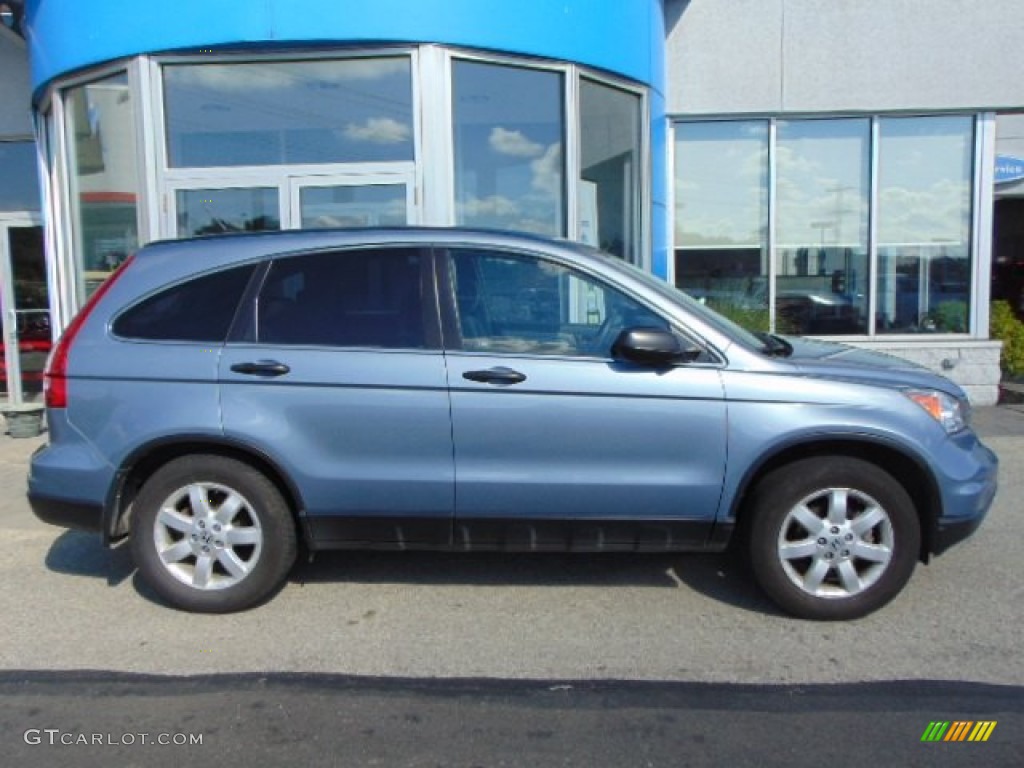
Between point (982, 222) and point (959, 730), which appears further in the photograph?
point (982, 222)

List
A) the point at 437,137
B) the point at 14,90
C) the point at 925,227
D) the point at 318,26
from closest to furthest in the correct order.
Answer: the point at 318,26
the point at 437,137
the point at 14,90
the point at 925,227

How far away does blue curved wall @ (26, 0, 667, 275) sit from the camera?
23.0ft

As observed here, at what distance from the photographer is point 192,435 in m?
3.93

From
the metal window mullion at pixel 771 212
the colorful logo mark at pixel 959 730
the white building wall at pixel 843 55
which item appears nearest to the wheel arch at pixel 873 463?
the colorful logo mark at pixel 959 730

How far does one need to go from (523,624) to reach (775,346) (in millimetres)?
1894

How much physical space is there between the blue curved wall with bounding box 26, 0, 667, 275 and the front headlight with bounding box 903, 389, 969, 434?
5091mm

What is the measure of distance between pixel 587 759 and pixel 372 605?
1.64m

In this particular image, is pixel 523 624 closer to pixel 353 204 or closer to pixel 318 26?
pixel 353 204

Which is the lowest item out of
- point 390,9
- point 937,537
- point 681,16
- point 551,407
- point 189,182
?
point 937,537

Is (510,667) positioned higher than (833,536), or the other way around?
(833,536)

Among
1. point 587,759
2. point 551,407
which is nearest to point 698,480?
point 551,407

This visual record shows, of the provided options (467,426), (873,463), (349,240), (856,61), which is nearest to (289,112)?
(349,240)

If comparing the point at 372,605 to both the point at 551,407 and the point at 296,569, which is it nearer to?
the point at 296,569

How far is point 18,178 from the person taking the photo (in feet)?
32.6
